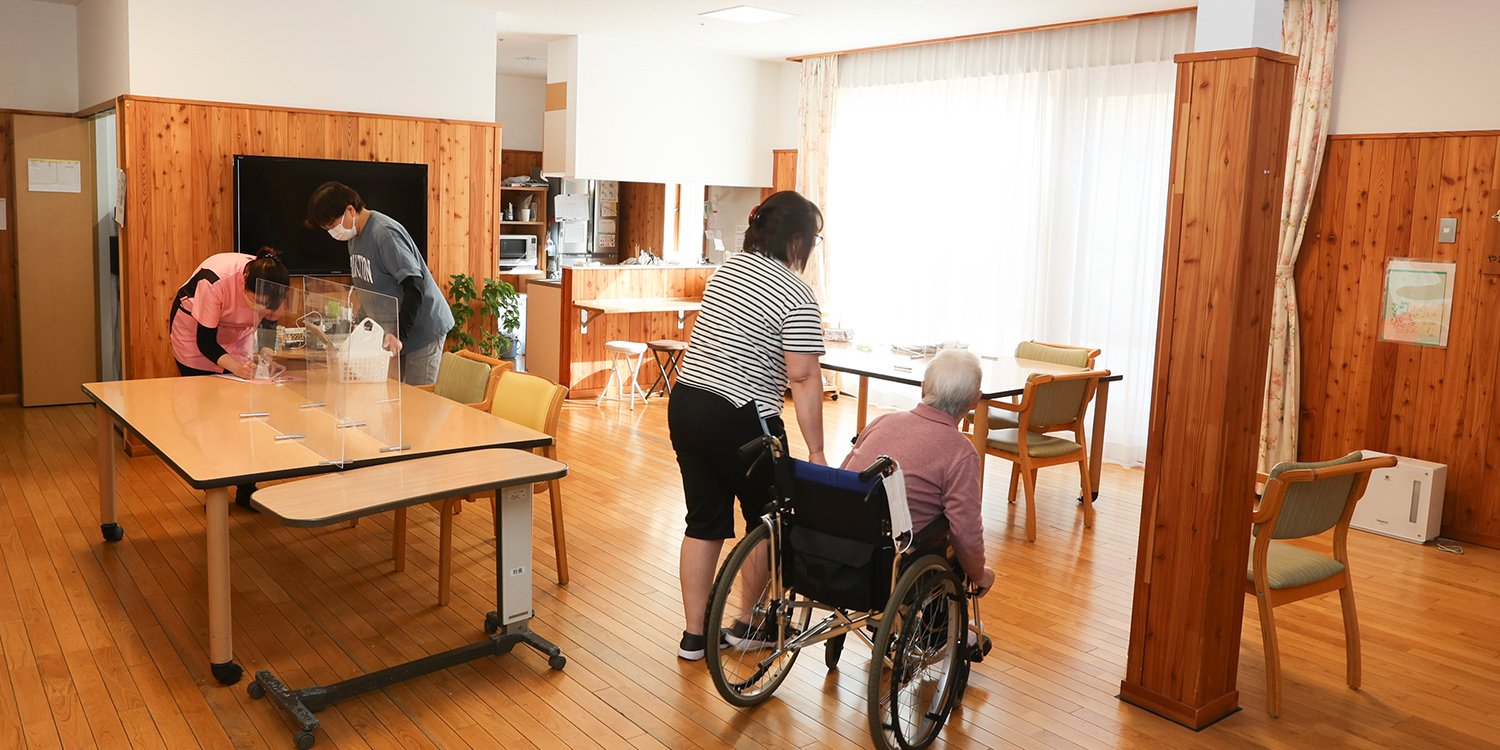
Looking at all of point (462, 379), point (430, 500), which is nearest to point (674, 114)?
point (462, 379)

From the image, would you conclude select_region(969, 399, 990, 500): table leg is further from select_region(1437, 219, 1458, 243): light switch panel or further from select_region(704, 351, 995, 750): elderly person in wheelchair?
select_region(1437, 219, 1458, 243): light switch panel

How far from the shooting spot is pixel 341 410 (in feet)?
10.9

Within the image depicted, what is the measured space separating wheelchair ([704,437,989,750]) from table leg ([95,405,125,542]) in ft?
9.88

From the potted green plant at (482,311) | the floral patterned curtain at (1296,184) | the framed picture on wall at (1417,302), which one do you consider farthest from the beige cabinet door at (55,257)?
the framed picture on wall at (1417,302)

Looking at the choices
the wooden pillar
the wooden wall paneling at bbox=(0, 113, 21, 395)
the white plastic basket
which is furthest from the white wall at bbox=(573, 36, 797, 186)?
the wooden pillar

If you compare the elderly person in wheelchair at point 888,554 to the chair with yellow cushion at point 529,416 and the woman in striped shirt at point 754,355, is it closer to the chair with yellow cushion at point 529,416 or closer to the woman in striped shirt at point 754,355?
the woman in striped shirt at point 754,355

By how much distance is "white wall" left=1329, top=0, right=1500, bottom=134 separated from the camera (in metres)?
5.12

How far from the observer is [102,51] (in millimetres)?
6488

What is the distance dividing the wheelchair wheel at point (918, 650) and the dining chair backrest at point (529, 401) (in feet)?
5.36

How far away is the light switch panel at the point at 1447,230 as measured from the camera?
17.3ft

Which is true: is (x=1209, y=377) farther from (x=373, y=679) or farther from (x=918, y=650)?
(x=373, y=679)

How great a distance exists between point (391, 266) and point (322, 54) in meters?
2.82

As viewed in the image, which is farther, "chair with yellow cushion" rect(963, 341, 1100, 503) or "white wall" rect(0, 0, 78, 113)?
"white wall" rect(0, 0, 78, 113)

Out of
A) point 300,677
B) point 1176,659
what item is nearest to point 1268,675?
point 1176,659
